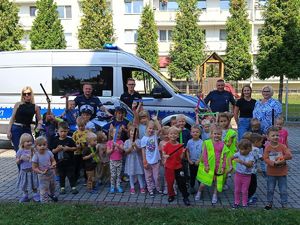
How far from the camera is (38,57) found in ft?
32.4

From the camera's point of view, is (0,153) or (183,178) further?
(0,153)

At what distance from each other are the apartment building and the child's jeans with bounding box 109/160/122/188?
91.5ft

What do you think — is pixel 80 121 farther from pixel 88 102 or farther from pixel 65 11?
pixel 65 11

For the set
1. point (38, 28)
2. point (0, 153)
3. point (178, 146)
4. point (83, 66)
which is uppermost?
point (38, 28)

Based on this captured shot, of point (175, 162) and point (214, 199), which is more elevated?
point (175, 162)

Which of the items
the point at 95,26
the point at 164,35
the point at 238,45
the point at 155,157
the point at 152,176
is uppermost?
the point at 164,35

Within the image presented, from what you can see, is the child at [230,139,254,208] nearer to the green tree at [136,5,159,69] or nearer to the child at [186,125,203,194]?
the child at [186,125,203,194]

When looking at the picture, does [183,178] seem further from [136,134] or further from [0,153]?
[0,153]

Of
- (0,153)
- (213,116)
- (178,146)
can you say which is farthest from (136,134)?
(0,153)

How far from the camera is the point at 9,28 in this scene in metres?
23.9

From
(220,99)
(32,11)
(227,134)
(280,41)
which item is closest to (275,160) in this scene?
(227,134)

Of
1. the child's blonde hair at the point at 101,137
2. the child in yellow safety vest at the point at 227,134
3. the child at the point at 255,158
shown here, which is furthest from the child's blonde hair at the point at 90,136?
the child at the point at 255,158

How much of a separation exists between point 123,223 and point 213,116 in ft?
12.0

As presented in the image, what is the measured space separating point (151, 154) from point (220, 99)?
2673mm
